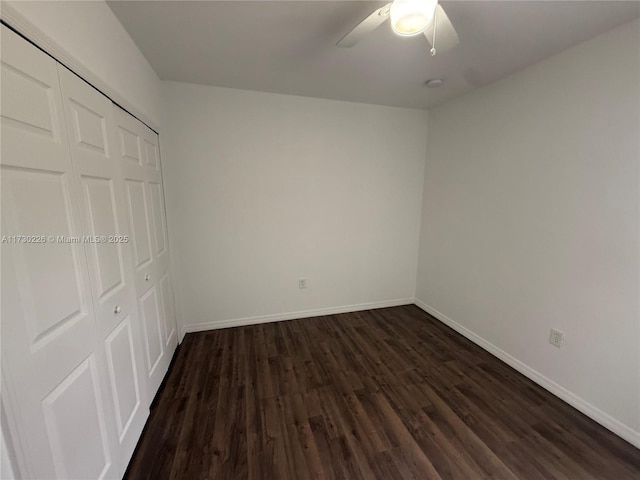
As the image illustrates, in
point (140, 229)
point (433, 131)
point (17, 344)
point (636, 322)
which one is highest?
point (433, 131)

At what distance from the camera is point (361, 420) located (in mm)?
1708

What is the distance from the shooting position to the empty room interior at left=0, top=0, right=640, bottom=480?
95 cm

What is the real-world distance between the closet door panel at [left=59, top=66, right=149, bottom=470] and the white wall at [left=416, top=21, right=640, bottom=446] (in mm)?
2851

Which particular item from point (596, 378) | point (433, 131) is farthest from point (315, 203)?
Answer: point (596, 378)

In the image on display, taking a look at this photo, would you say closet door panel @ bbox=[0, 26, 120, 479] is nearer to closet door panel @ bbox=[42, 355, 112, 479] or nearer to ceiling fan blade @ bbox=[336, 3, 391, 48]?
closet door panel @ bbox=[42, 355, 112, 479]

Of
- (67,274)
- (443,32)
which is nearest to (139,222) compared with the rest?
(67,274)

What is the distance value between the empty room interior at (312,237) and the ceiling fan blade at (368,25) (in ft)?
0.04

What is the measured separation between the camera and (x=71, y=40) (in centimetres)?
103

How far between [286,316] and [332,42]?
8.67 ft

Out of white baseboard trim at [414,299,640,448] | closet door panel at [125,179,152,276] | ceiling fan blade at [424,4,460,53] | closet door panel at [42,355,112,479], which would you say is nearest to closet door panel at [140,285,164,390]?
closet door panel at [125,179,152,276]

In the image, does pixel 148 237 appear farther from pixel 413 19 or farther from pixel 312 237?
pixel 413 19

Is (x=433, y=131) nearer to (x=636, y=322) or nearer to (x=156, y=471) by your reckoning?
(x=636, y=322)

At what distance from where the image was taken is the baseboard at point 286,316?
2776mm

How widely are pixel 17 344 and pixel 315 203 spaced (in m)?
2.43
